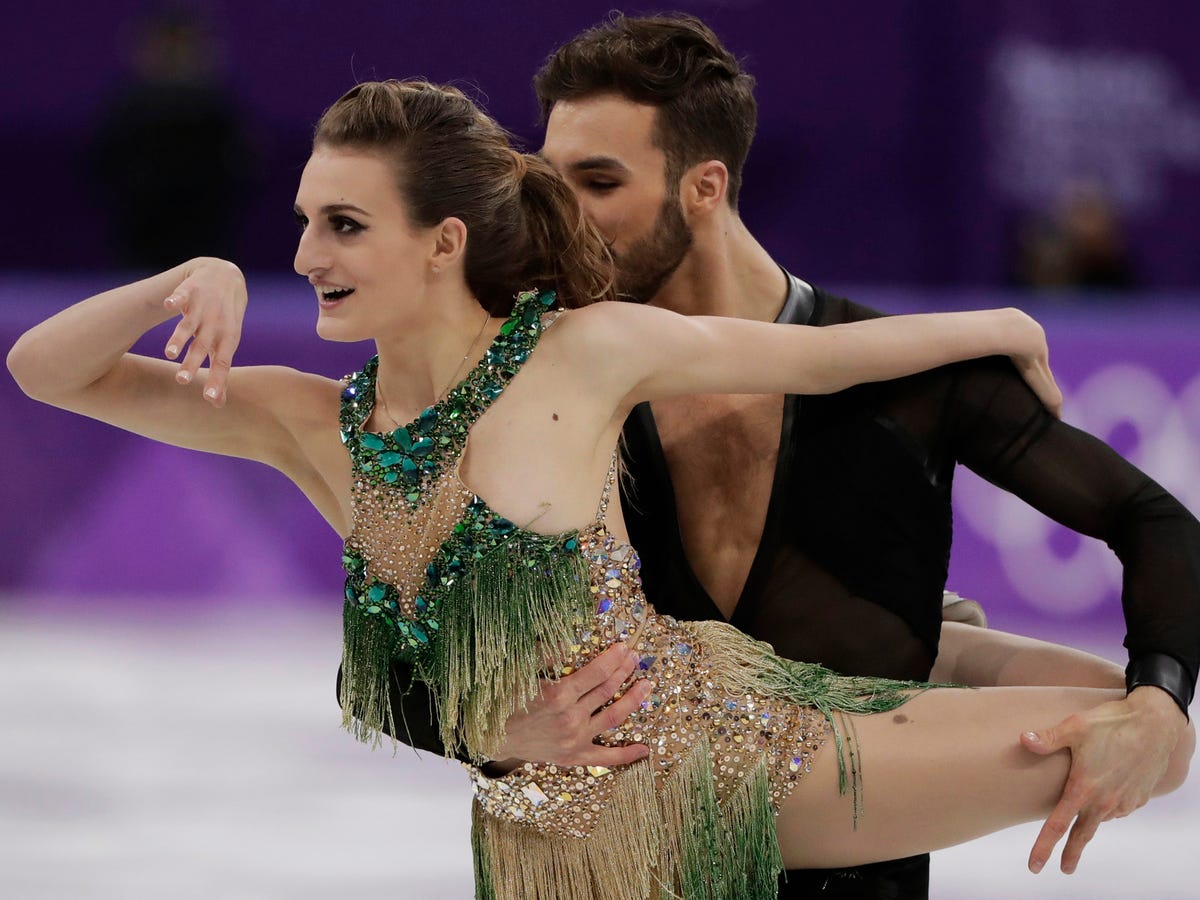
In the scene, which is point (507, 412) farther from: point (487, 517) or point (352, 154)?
point (352, 154)

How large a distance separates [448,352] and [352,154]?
0.32m

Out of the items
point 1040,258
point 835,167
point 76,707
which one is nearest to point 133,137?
point 76,707

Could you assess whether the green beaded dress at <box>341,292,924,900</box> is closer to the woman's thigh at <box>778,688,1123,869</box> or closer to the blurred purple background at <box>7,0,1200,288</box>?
the woman's thigh at <box>778,688,1123,869</box>

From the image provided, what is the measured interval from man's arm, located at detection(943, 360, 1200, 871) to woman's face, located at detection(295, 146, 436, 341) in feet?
3.23

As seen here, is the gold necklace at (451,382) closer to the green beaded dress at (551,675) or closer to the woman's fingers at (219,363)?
the green beaded dress at (551,675)

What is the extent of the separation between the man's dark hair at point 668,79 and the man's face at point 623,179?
1.1 inches

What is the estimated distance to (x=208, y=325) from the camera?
2.33 metres

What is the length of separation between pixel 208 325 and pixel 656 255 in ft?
3.31

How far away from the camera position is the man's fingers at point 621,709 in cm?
243

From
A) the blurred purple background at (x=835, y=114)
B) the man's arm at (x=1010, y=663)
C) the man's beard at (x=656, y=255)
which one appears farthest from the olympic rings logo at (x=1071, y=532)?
the man's beard at (x=656, y=255)

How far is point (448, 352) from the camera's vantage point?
253cm

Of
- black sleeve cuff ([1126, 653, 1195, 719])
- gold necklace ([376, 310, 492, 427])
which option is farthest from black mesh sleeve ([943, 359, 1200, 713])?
gold necklace ([376, 310, 492, 427])

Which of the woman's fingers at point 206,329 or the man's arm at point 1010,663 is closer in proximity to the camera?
the woman's fingers at point 206,329

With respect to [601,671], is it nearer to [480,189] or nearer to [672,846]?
[672,846]
